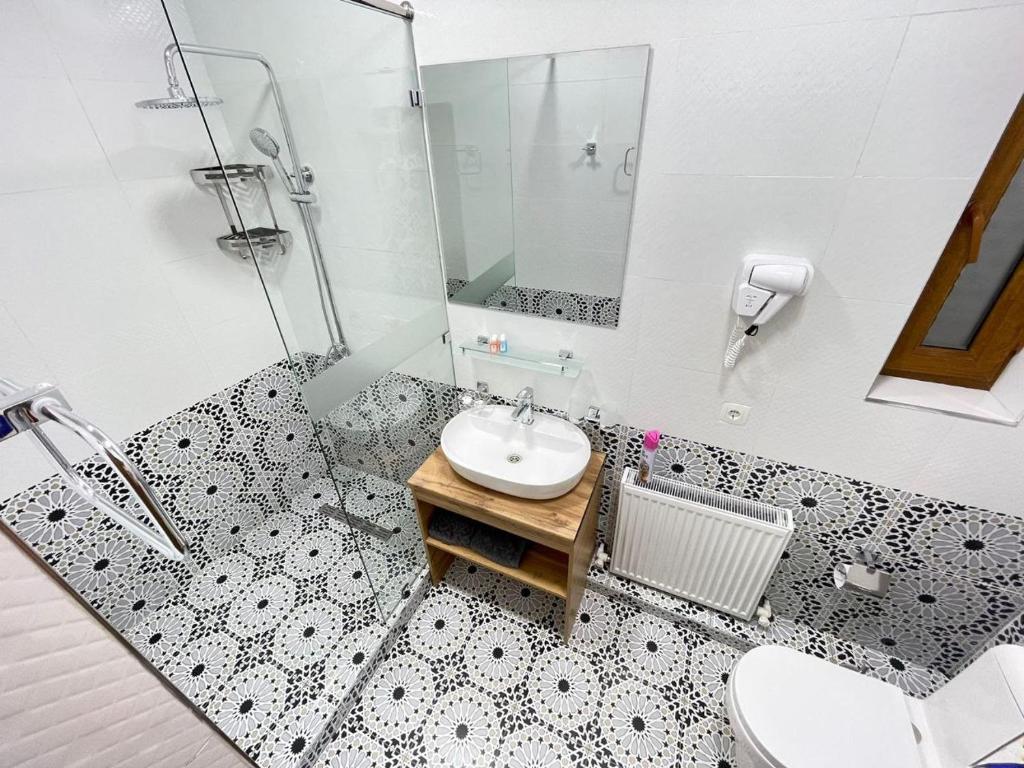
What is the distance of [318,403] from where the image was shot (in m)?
1.30

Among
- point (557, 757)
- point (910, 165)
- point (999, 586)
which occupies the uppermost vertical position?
point (910, 165)

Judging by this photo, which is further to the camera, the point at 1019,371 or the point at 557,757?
the point at 557,757

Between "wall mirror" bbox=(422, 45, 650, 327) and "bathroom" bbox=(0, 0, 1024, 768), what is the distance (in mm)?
11

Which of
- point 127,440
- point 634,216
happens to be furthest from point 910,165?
point 127,440

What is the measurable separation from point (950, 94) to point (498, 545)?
1.72 m

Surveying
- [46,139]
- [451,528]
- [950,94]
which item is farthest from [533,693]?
[46,139]

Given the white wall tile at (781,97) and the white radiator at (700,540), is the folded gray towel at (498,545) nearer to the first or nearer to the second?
the white radiator at (700,540)

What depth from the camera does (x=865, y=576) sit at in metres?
1.39

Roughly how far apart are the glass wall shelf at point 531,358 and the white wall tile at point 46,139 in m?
1.33

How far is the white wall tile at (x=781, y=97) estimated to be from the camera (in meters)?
0.90

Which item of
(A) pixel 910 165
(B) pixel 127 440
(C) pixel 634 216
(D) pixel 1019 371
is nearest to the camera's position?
(A) pixel 910 165

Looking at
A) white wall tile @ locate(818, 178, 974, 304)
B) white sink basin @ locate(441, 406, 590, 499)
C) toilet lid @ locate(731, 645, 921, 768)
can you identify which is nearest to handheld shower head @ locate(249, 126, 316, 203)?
white sink basin @ locate(441, 406, 590, 499)

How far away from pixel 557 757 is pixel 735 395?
1321mm

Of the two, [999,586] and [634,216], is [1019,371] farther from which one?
[634,216]
